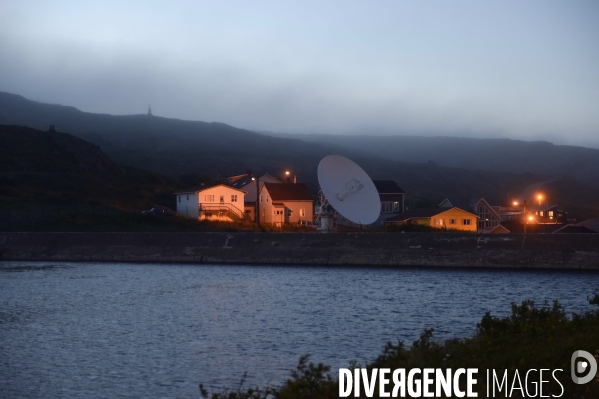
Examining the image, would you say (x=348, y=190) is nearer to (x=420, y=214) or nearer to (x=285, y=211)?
(x=420, y=214)

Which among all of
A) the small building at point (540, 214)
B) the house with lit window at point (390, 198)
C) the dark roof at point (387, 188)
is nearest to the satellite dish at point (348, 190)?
the house with lit window at point (390, 198)

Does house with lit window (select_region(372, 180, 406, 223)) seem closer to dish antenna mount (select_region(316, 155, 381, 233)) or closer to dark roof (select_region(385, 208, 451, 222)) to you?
dark roof (select_region(385, 208, 451, 222))

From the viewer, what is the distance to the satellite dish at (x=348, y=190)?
196ft

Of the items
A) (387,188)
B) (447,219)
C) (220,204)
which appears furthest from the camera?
(387,188)

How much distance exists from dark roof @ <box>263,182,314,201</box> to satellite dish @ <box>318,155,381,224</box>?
1908cm

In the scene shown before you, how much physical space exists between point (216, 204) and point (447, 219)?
24987 mm

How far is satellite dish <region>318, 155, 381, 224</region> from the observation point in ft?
196

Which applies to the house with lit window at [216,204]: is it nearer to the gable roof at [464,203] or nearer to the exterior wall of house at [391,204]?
the exterior wall of house at [391,204]

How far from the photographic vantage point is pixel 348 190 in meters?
61.5

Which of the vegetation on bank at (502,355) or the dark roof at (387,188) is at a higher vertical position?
the dark roof at (387,188)

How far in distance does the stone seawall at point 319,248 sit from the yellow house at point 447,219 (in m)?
26.4

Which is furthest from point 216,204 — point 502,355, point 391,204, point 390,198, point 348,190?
point 502,355

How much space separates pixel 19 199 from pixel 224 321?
198ft

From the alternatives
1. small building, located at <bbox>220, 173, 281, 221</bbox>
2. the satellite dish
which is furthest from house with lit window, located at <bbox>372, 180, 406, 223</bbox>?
the satellite dish
